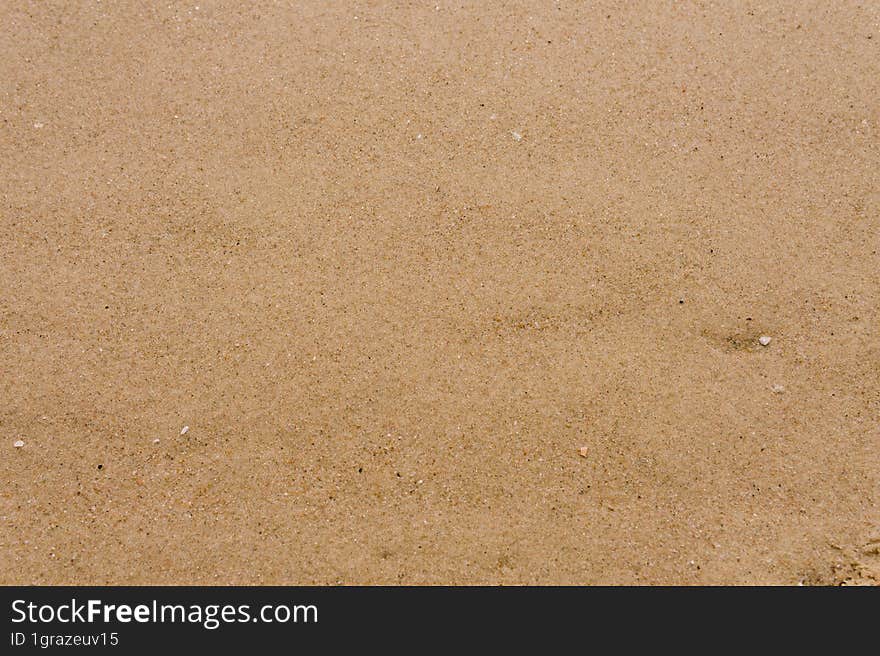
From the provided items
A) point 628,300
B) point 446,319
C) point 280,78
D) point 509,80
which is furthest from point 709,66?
point 280,78

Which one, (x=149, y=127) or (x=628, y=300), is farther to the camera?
(x=149, y=127)

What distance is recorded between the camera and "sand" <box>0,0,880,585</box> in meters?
2.46

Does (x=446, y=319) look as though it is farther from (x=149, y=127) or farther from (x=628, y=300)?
(x=149, y=127)

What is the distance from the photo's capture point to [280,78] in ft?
9.77

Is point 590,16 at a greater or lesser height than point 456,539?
greater

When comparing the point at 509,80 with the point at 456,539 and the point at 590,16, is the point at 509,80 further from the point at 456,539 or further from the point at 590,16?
the point at 456,539

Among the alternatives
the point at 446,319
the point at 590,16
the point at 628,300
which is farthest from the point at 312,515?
the point at 590,16

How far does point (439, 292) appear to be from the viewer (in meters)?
2.69

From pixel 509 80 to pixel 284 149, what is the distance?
100cm

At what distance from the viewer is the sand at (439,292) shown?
8.05ft

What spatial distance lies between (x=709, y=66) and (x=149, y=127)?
2.41 m
